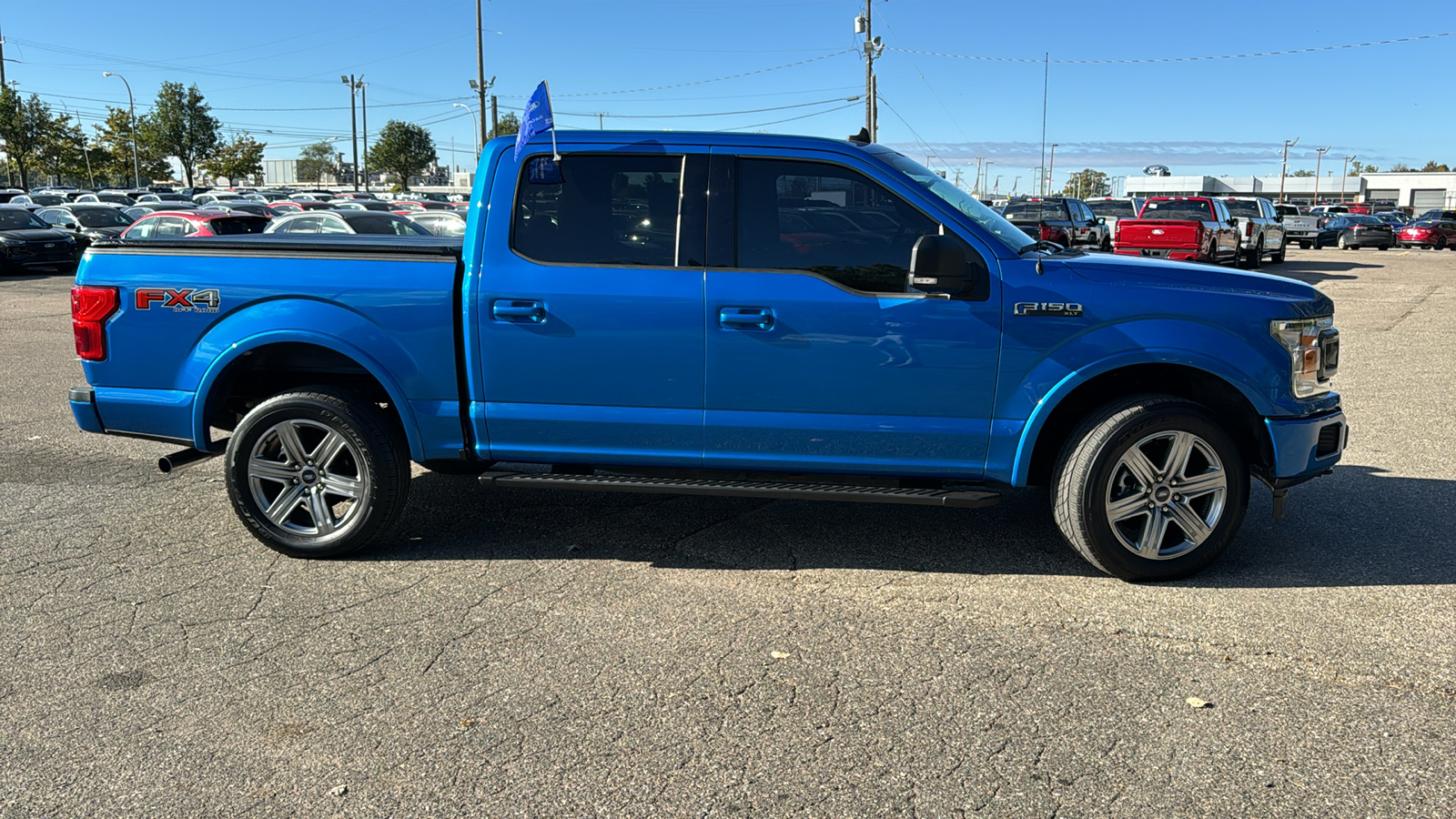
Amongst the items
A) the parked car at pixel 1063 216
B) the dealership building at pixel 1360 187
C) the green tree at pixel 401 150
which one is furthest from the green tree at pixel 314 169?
the parked car at pixel 1063 216

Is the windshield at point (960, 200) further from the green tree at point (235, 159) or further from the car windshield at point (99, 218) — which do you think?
the green tree at point (235, 159)

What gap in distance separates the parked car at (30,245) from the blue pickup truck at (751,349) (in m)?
22.7

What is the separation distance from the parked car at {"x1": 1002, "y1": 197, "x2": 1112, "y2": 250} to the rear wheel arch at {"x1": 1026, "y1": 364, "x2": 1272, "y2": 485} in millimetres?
20485

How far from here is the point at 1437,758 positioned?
325 centimetres

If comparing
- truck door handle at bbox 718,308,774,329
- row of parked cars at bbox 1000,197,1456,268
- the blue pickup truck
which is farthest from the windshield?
row of parked cars at bbox 1000,197,1456,268

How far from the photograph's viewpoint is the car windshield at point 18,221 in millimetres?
24750

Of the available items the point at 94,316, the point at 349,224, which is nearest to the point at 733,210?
the point at 94,316

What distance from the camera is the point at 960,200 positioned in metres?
4.92

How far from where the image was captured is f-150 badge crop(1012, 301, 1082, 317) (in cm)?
454

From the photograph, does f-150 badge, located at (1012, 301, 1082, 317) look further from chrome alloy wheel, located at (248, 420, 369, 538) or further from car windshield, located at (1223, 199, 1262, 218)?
car windshield, located at (1223, 199, 1262, 218)

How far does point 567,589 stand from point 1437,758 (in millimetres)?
3176

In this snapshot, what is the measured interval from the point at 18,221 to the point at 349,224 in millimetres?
12754

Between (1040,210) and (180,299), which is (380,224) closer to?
(180,299)

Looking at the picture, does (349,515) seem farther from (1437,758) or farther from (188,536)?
(1437,758)
